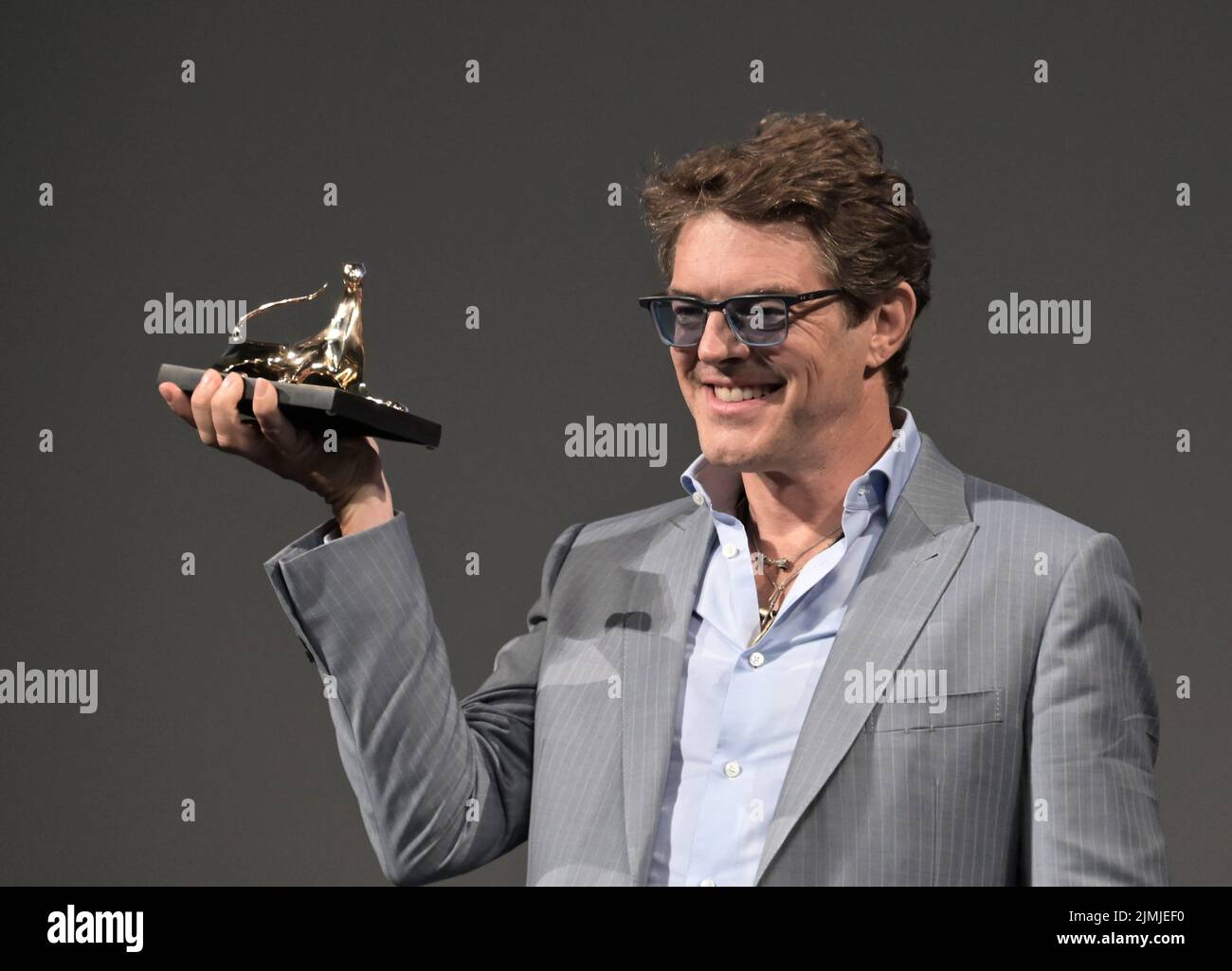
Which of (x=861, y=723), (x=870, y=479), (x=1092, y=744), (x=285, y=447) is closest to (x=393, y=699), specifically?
(x=285, y=447)

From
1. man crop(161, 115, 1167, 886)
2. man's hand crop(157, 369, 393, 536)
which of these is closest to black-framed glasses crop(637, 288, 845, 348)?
man crop(161, 115, 1167, 886)

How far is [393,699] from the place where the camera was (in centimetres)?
190

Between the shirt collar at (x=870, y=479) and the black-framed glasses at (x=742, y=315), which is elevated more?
the black-framed glasses at (x=742, y=315)

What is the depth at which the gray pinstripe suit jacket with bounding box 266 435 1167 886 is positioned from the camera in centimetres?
179

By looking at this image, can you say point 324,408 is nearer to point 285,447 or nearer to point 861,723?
point 285,447

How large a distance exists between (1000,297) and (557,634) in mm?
1218

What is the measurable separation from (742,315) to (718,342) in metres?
0.05

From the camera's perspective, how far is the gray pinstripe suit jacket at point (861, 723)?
179 centimetres

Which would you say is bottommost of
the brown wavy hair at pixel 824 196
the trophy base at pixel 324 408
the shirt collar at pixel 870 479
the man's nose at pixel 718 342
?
the shirt collar at pixel 870 479

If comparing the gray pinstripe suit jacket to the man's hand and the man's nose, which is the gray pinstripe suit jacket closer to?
the man's hand

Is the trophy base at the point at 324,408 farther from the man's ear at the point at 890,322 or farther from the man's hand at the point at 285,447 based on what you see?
the man's ear at the point at 890,322

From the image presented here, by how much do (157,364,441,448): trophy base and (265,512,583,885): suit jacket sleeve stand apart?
13cm

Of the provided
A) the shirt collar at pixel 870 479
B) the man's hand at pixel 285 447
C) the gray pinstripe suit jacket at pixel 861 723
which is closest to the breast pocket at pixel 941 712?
the gray pinstripe suit jacket at pixel 861 723

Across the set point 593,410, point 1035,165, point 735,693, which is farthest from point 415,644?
point 1035,165
